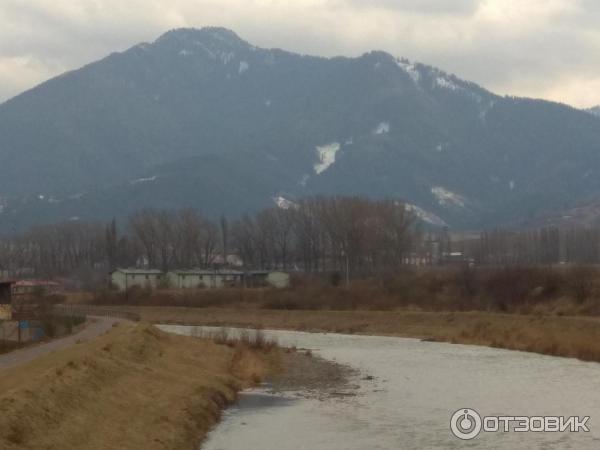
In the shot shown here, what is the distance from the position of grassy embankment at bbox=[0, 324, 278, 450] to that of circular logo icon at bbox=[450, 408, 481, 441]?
23.7 ft

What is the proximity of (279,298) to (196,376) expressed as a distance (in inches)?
2532

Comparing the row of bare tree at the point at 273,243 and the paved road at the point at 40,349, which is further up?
the row of bare tree at the point at 273,243

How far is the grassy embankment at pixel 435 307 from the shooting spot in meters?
63.2

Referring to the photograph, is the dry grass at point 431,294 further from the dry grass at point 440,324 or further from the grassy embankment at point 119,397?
the grassy embankment at point 119,397

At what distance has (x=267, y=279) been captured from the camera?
5202 inches

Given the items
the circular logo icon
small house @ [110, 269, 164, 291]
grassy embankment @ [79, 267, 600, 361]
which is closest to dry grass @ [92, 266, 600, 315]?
grassy embankment @ [79, 267, 600, 361]

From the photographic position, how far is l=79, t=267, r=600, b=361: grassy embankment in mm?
63200

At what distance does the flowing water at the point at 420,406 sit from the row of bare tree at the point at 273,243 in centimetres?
8009

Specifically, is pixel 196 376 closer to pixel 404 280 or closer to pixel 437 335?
pixel 437 335

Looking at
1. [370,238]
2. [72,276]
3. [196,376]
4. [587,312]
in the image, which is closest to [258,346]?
[196,376]

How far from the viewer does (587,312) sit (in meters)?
74.8

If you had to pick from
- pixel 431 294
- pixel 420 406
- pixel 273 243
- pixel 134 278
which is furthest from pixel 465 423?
pixel 273 243

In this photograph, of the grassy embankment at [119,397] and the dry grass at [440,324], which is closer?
the grassy embankment at [119,397]

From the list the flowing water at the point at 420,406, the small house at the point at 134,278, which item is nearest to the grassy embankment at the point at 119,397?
the flowing water at the point at 420,406
